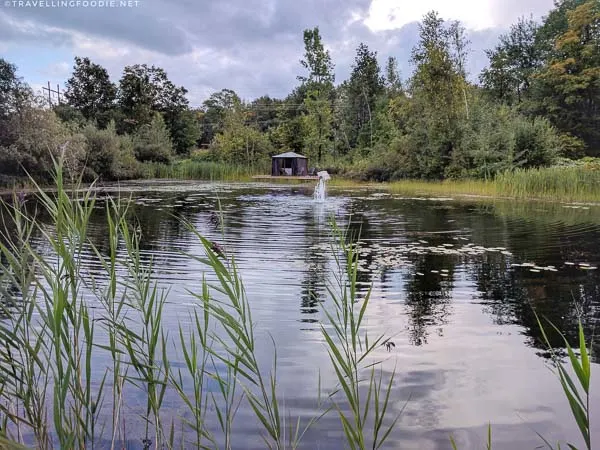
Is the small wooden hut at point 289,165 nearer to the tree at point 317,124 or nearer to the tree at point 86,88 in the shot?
the tree at point 317,124

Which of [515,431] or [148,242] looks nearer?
[515,431]

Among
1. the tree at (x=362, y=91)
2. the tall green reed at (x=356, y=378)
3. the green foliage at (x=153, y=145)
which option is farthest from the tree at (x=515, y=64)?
the tall green reed at (x=356, y=378)

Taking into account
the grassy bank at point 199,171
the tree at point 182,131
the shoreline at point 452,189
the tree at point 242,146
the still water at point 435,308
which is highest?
the tree at point 182,131

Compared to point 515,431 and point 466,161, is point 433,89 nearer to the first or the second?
point 466,161

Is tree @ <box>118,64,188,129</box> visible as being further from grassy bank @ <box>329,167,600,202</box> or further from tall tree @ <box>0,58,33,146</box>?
grassy bank @ <box>329,167,600,202</box>

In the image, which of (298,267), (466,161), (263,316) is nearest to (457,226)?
(298,267)

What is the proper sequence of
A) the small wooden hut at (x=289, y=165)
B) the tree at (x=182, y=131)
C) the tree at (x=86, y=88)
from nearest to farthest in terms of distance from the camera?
the small wooden hut at (x=289, y=165)
the tree at (x=86, y=88)
the tree at (x=182, y=131)

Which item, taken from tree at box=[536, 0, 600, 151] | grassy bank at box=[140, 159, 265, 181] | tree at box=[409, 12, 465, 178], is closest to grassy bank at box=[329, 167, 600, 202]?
tree at box=[409, 12, 465, 178]

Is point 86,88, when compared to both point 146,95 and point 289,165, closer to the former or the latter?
point 146,95

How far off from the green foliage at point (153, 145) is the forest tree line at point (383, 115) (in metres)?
0.09

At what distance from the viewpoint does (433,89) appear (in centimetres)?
2700

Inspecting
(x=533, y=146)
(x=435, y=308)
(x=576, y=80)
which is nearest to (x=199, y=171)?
(x=533, y=146)

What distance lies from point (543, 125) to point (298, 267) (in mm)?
18953

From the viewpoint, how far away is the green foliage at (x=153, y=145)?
39.4 meters
